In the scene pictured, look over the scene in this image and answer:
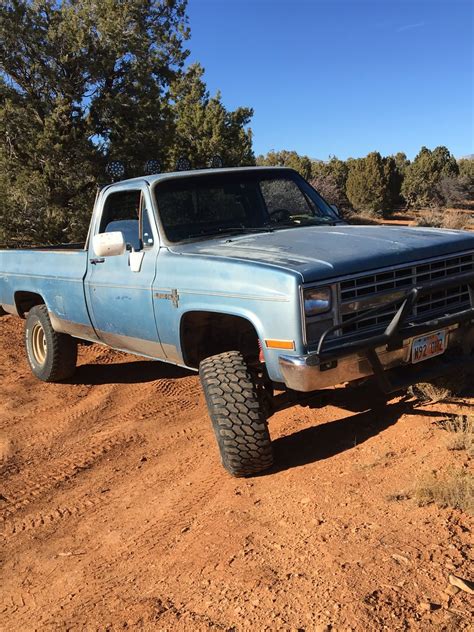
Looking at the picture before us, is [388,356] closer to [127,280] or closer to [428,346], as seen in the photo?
[428,346]

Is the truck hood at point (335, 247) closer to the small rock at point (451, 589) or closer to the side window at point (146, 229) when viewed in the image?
the side window at point (146, 229)

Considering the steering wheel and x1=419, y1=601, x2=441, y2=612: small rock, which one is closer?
x1=419, y1=601, x2=441, y2=612: small rock

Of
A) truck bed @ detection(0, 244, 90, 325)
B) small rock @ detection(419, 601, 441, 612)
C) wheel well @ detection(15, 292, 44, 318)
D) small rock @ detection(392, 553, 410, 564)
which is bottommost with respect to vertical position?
small rock @ detection(392, 553, 410, 564)

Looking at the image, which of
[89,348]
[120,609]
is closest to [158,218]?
[120,609]

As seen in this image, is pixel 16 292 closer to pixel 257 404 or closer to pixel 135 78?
pixel 257 404

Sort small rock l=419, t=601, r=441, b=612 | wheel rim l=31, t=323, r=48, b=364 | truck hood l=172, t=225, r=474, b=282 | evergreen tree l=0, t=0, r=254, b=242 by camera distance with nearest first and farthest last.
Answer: small rock l=419, t=601, r=441, b=612
truck hood l=172, t=225, r=474, b=282
wheel rim l=31, t=323, r=48, b=364
evergreen tree l=0, t=0, r=254, b=242

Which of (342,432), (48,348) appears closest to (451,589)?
(342,432)

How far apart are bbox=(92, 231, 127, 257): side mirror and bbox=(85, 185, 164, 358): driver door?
7.9 inches

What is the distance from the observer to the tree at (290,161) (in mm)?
39169

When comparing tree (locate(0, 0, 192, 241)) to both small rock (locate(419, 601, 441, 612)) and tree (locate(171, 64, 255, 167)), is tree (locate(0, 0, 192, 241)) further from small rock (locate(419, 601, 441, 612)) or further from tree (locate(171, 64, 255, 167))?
small rock (locate(419, 601, 441, 612))

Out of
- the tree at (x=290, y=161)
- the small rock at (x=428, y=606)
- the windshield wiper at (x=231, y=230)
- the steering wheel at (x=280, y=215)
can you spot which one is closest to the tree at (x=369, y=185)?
the tree at (x=290, y=161)

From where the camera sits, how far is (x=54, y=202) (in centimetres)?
1454

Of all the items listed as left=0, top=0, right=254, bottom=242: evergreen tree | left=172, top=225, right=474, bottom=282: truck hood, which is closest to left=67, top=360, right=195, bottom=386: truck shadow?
left=172, top=225, right=474, bottom=282: truck hood

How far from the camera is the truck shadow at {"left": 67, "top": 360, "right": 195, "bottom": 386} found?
6.34m
